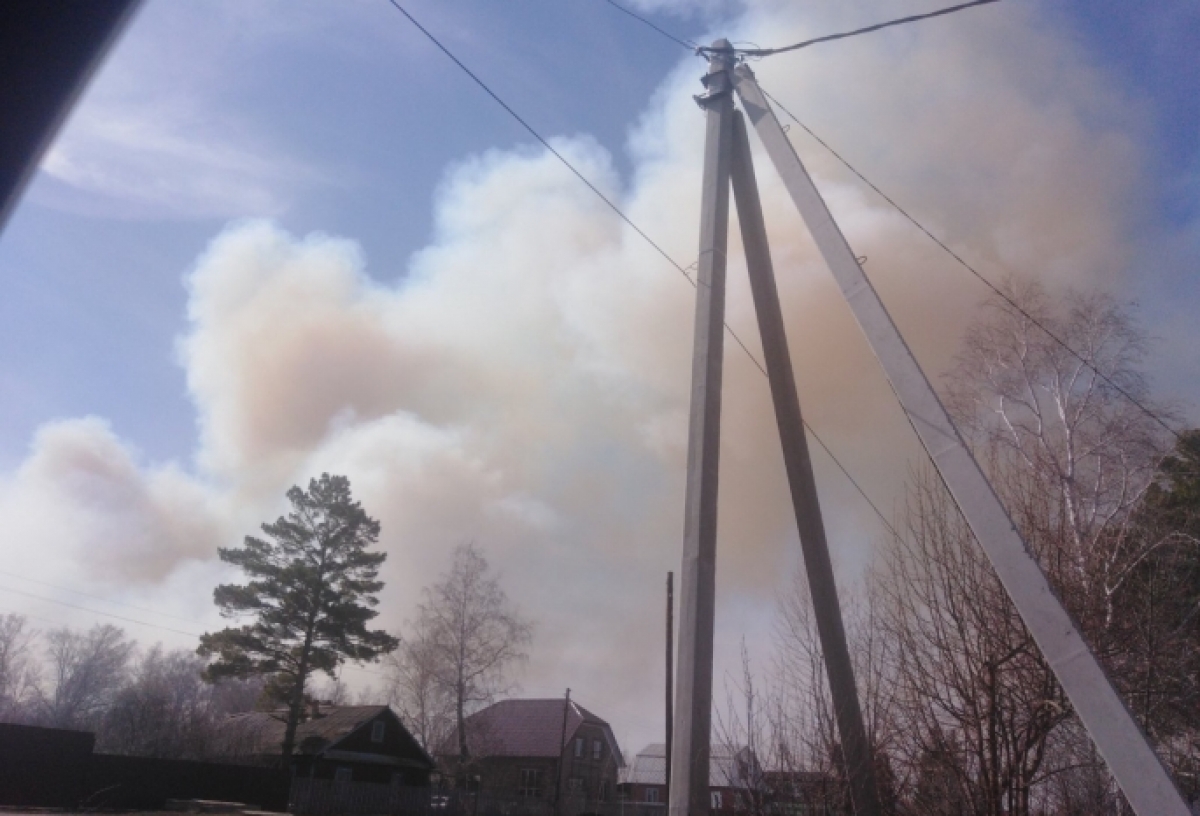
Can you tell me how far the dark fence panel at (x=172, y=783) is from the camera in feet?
94.7

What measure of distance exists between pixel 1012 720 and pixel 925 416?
9.49 ft

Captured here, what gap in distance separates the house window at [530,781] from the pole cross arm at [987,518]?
5151cm

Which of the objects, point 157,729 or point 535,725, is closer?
point 157,729

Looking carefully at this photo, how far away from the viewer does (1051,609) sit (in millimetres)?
6434

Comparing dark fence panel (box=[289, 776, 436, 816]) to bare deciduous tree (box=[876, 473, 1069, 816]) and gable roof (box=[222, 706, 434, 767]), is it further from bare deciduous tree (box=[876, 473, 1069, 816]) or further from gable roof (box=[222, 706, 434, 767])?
bare deciduous tree (box=[876, 473, 1069, 816])

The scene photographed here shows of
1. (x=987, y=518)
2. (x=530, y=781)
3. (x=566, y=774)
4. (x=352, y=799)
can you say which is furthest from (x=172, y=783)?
(x=987, y=518)

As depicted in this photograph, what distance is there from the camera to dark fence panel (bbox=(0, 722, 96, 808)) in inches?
1028

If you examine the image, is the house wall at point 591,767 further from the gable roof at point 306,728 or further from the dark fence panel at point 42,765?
the dark fence panel at point 42,765

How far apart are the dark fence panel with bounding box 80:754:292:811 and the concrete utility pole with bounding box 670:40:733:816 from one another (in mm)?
28195

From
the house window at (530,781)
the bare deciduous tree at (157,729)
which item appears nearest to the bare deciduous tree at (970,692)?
the bare deciduous tree at (157,729)

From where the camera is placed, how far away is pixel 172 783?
31.0 meters

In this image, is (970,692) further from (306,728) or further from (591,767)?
(591,767)

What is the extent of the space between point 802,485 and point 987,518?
2.50 meters

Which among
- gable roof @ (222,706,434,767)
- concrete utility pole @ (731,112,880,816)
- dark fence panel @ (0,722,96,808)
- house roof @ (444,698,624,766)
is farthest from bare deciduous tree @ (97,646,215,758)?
concrete utility pole @ (731,112,880,816)
